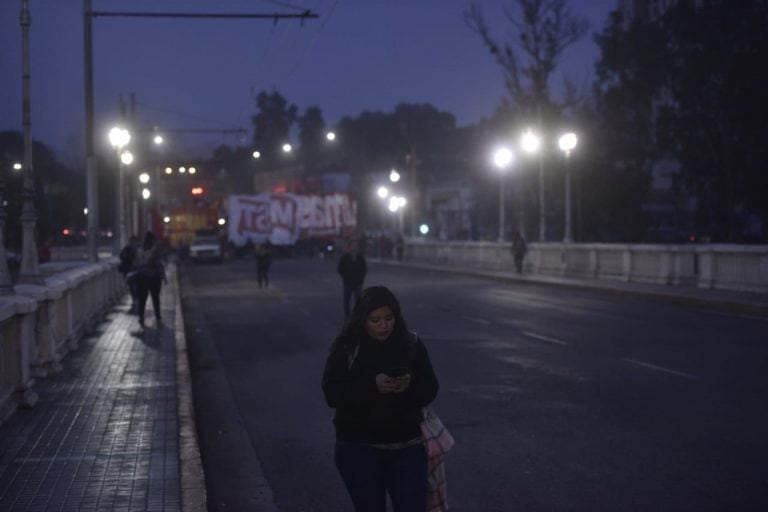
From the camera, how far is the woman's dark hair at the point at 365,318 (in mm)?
4875

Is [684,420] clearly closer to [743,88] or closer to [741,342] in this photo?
[741,342]

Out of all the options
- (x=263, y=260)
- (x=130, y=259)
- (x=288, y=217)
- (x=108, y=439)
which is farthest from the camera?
(x=288, y=217)

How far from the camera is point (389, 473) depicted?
4848 millimetres

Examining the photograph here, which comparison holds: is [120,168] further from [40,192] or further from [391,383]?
[391,383]

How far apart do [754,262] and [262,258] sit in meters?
16.9

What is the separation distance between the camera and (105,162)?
6488 cm

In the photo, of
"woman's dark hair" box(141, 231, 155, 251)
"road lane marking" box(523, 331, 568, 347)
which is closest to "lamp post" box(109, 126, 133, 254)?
"woman's dark hair" box(141, 231, 155, 251)

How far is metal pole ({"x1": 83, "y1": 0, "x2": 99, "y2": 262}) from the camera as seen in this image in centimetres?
2559

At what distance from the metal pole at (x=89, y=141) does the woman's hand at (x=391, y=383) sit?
22099mm

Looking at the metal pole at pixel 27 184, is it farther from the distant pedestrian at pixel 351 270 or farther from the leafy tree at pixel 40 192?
the distant pedestrian at pixel 351 270

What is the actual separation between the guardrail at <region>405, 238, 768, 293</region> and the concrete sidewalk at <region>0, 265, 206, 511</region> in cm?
1702

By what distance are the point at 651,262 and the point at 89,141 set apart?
17.3 meters

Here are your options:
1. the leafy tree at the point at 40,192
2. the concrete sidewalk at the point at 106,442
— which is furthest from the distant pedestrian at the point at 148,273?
the concrete sidewalk at the point at 106,442

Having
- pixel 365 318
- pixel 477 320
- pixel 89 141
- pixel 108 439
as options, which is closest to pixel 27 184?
pixel 108 439
